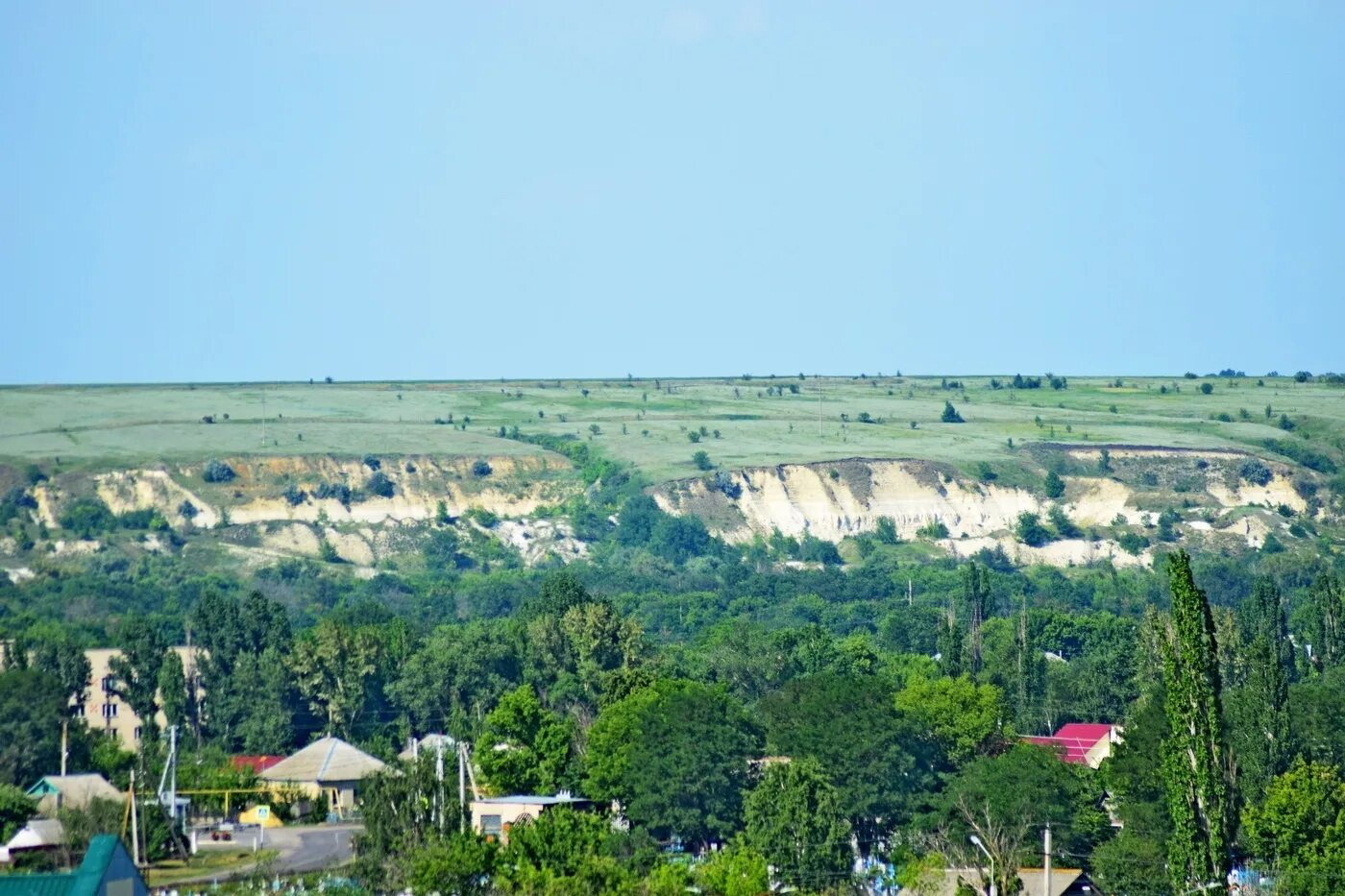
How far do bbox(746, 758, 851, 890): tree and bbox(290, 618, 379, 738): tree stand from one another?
122 feet

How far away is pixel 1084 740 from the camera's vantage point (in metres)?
101

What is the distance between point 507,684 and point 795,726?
24553 millimetres

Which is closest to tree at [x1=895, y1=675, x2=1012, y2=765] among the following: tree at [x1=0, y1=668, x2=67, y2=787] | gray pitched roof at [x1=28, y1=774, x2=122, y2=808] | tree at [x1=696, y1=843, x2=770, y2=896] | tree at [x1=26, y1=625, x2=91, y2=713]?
tree at [x1=696, y1=843, x2=770, y2=896]

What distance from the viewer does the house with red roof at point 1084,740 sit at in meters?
92.4

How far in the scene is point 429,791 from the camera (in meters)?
69.7

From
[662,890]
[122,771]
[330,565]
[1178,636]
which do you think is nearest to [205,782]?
[122,771]

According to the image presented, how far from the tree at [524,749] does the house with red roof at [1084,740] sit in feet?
57.3

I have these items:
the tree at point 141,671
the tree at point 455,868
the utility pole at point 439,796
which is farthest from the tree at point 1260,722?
the tree at point 141,671

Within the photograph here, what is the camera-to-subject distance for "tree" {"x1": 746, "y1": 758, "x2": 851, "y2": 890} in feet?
225

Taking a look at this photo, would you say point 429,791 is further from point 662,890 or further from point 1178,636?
point 1178,636

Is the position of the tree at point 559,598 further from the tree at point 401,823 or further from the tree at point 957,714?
the tree at point 401,823

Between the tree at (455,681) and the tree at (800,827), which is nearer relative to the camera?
the tree at (800,827)

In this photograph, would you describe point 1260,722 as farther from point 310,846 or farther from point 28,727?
point 28,727

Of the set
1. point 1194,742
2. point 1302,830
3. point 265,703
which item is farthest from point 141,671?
point 1194,742
